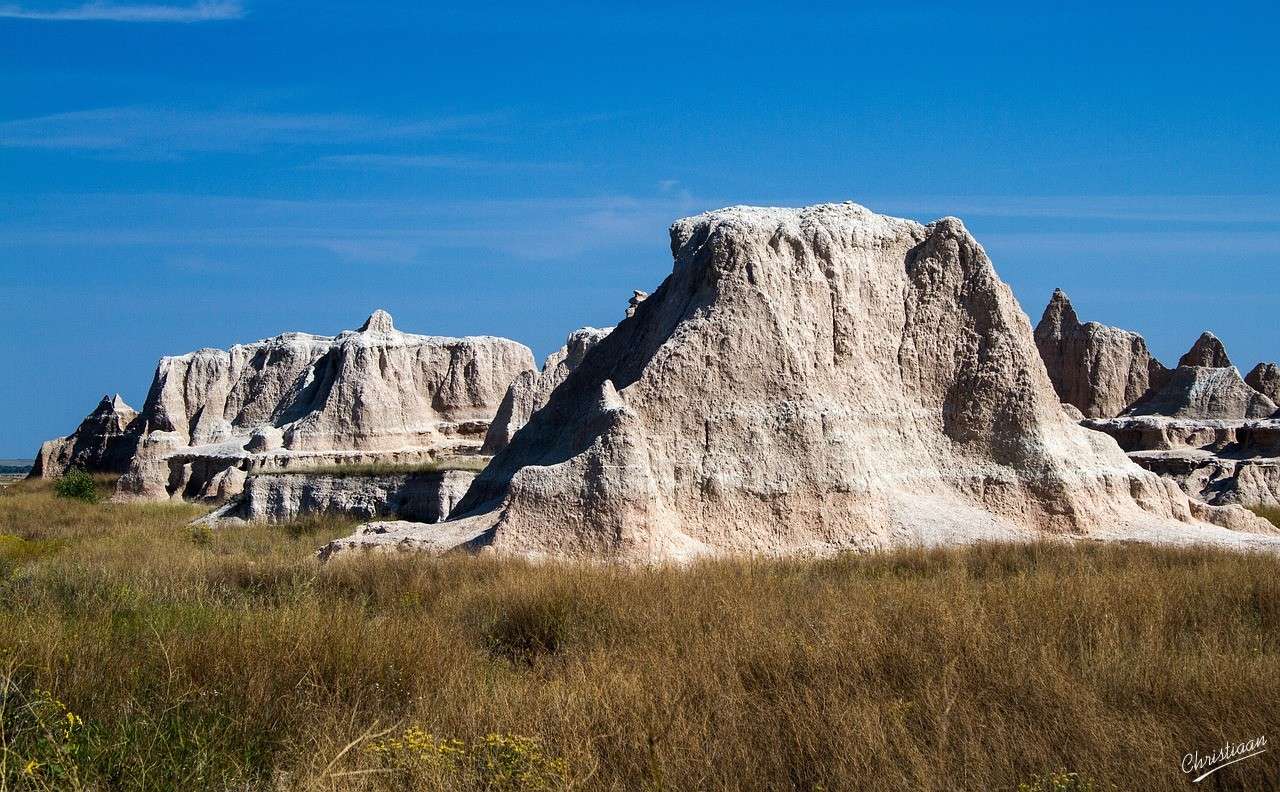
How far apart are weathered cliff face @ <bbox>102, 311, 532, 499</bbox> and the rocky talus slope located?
27.5 m

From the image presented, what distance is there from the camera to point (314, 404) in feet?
159

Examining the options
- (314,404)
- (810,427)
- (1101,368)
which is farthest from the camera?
(1101,368)

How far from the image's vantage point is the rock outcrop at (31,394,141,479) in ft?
193

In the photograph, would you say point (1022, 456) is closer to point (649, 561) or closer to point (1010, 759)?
point (649, 561)

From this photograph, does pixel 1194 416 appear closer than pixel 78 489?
No

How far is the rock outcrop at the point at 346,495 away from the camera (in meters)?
29.3

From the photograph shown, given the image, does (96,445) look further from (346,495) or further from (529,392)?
(346,495)

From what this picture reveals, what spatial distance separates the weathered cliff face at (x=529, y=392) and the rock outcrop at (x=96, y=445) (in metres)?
25.2

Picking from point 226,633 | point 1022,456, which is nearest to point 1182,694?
point 226,633

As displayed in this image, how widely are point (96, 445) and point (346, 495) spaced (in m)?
36.6

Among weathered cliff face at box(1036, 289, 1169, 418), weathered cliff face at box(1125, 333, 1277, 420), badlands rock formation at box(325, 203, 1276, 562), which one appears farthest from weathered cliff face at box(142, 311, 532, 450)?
weathered cliff face at box(1036, 289, 1169, 418)

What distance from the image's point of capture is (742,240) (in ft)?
61.3

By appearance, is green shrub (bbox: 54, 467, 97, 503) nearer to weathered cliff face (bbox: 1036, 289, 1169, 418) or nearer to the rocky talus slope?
the rocky talus slope

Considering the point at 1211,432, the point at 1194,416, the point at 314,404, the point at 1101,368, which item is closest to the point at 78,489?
the point at 314,404
